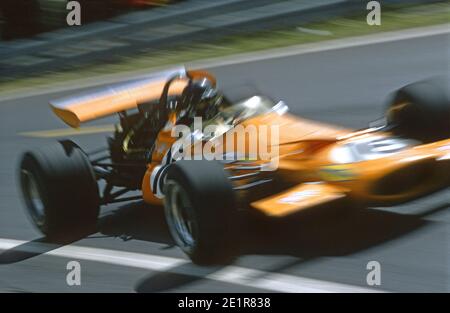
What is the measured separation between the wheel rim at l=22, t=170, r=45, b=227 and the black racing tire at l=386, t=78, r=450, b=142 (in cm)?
221

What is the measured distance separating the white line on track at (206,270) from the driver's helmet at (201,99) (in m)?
0.89

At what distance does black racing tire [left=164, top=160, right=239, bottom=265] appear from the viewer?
4.63 m

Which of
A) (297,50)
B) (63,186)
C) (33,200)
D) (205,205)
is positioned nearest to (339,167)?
(205,205)

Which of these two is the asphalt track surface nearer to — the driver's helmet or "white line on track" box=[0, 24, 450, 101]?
the driver's helmet

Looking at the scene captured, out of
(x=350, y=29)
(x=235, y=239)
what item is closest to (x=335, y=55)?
(x=350, y=29)

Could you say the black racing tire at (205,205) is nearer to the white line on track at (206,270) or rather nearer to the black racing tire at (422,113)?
the white line on track at (206,270)

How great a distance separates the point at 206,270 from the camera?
4.93m

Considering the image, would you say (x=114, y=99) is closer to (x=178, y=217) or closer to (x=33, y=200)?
(x=33, y=200)

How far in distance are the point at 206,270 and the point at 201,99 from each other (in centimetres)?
110

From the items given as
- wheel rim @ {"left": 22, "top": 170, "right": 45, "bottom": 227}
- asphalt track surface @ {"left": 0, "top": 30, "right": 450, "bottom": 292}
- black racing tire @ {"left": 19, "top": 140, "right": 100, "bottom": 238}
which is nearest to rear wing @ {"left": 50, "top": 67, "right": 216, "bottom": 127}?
black racing tire @ {"left": 19, "top": 140, "right": 100, "bottom": 238}

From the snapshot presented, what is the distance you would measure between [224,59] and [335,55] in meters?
1.16

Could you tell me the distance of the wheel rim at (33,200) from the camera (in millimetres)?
5754

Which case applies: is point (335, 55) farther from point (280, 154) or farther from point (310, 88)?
point (280, 154)

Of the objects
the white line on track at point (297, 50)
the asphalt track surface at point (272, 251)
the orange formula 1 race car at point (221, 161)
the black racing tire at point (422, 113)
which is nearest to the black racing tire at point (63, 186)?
the orange formula 1 race car at point (221, 161)
